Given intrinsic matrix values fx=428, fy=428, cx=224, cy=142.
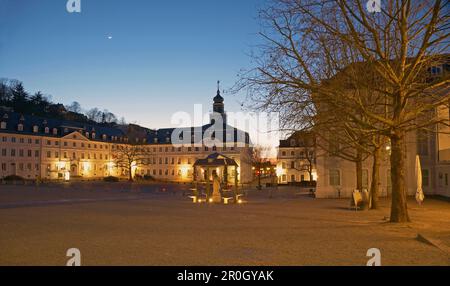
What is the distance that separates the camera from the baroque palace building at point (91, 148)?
3492 inches

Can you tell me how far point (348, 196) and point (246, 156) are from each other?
6323 centimetres

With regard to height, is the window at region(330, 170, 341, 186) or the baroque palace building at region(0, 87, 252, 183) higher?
the baroque palace building at region(0, 87, 252, 183)

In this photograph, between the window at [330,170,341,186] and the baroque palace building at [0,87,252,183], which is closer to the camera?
the window at [330,170,341,186]

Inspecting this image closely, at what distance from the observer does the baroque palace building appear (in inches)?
3492

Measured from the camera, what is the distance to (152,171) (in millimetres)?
112875

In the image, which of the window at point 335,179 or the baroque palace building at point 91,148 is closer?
the window at point 335,179

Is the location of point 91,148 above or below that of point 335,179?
above

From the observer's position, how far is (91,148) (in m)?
105

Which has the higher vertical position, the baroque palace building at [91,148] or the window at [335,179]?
the baroque palace building at [91,148]

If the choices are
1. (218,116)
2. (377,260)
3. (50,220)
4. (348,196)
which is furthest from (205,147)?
(377,260)

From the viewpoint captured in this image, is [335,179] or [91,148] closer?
[335,179]

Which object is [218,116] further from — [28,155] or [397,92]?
[397,92]
